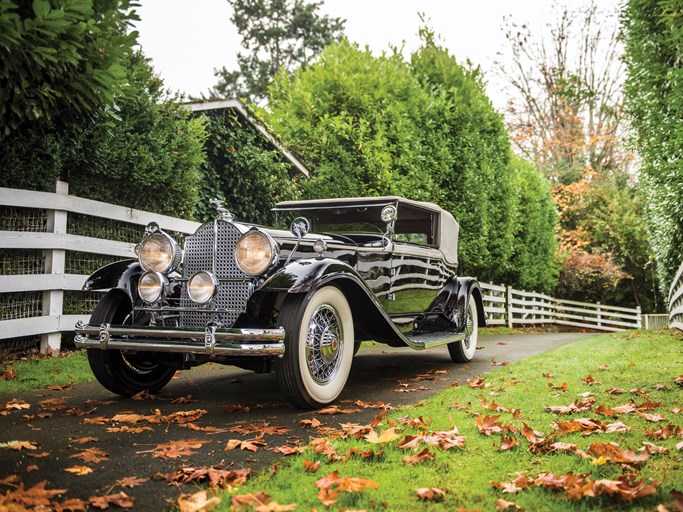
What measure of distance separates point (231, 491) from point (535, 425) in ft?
6.36

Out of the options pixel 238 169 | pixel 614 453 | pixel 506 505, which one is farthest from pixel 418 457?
pixel 238 169

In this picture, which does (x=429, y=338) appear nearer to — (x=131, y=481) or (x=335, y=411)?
(x=335, y=411)

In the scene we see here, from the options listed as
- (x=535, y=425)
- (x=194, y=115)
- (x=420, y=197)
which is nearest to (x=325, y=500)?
(x=535, y=425)

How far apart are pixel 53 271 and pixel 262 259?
304 centimetres

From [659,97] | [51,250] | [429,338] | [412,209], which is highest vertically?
[659,97]

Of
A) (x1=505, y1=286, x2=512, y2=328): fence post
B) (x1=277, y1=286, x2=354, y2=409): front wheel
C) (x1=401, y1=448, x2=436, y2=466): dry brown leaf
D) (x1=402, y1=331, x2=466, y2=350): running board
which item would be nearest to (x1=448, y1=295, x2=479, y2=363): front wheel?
(x1=402, y1=331, x2=466, y2=350): running board

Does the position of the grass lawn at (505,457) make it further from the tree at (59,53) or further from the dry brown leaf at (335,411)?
the tree at (59,53)

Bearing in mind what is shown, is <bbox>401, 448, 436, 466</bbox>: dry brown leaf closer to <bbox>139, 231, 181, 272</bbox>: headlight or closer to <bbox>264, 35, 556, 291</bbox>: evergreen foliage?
<bbox>139, 231, 181, 272</bbox>: headlight

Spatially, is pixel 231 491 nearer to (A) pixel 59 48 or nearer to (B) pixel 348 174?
(A) pixel 59 48

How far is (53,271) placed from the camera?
6059mm

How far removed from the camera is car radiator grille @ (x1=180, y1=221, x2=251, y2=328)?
4270mm

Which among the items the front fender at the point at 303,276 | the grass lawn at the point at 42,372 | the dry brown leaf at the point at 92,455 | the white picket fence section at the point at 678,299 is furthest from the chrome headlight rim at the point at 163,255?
the white picket fence section at the point at 678,299

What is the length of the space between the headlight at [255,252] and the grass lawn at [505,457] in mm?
1190

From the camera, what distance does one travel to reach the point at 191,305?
14.5 feet
